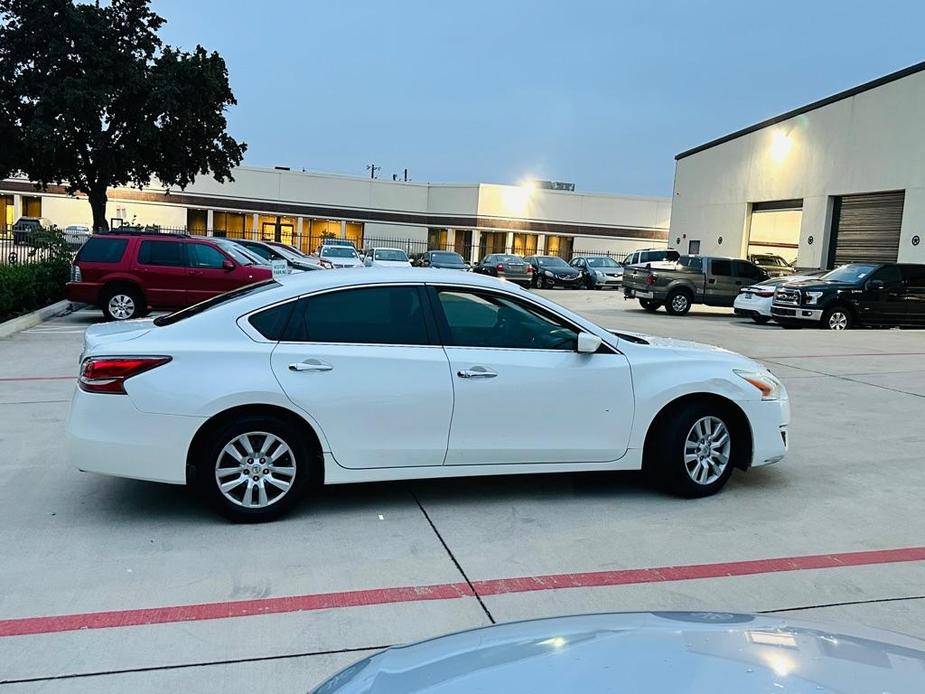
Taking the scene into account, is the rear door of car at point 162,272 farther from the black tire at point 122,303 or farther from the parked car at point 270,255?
the parked car at point 270,255

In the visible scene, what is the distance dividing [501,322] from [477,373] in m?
0.47

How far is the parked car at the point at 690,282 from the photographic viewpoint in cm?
2222

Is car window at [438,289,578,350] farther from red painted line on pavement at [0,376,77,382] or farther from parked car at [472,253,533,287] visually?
parked car at [472,253,533,287]

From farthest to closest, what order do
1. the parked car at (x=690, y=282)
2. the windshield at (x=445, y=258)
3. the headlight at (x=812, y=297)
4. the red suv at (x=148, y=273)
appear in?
the windshield at (x=445, y=258) → the parked car at (x=690, y=282) → the headlight at (x=812, y=297) → the red suv at (x=148, y=273)

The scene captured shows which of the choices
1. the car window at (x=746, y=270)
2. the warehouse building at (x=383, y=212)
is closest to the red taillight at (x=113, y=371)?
the car window at (x=746, y=270)

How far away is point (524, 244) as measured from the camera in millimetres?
60844

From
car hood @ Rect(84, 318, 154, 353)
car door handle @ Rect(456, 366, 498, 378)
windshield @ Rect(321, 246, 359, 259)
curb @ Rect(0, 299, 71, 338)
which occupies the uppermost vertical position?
windshield @ Rect(321, 246, 359, 259)

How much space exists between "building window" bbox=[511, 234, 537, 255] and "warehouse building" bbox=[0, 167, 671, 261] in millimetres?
78

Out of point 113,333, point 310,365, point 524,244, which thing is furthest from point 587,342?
point 524,244

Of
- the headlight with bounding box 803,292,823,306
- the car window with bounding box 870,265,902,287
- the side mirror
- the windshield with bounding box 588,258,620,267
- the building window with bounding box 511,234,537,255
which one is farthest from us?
the building window with bounding box 511,234,537,255

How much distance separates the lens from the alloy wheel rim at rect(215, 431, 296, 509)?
4785 millimetres

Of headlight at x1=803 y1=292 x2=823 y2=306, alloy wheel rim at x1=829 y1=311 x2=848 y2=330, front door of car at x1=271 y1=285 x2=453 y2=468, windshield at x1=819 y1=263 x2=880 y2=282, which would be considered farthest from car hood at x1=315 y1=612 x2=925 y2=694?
windshield at x1=819 y1=263 x2=880 y2=282

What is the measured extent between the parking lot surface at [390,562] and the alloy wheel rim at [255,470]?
21 centimetres

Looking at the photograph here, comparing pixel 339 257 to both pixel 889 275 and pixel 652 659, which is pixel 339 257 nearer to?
pixel 889 275
